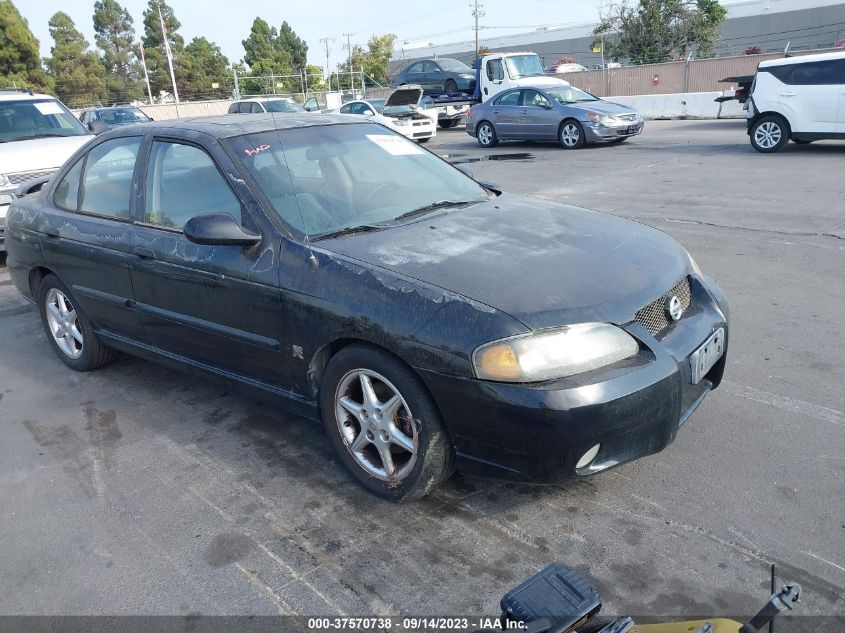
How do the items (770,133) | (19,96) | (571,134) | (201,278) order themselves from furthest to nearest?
(571,134) < (770,133) < (19,96) < (201,278)

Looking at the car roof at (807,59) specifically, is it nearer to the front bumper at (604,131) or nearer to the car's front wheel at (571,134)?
the front bumper at (604,131)

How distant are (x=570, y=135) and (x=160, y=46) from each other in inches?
2530

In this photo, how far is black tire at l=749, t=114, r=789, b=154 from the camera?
42.7ft

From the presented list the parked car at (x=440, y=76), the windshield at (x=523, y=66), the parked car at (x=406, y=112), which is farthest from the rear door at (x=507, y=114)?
the parked car at (x=440, y=76)

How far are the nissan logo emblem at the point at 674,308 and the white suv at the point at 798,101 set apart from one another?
37.1 feet

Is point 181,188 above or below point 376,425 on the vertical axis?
above

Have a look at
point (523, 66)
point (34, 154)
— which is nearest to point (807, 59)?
point (523, 66)

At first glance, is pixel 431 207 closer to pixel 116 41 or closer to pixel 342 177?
pixel 342 177

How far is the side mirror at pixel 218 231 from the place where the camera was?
331cm

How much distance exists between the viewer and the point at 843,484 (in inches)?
121

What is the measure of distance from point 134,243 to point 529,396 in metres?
2.56

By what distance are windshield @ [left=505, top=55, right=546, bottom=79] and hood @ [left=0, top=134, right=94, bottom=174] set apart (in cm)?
1477

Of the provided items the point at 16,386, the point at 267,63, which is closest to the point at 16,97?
the point at 16,386

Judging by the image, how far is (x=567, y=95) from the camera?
658 inches
